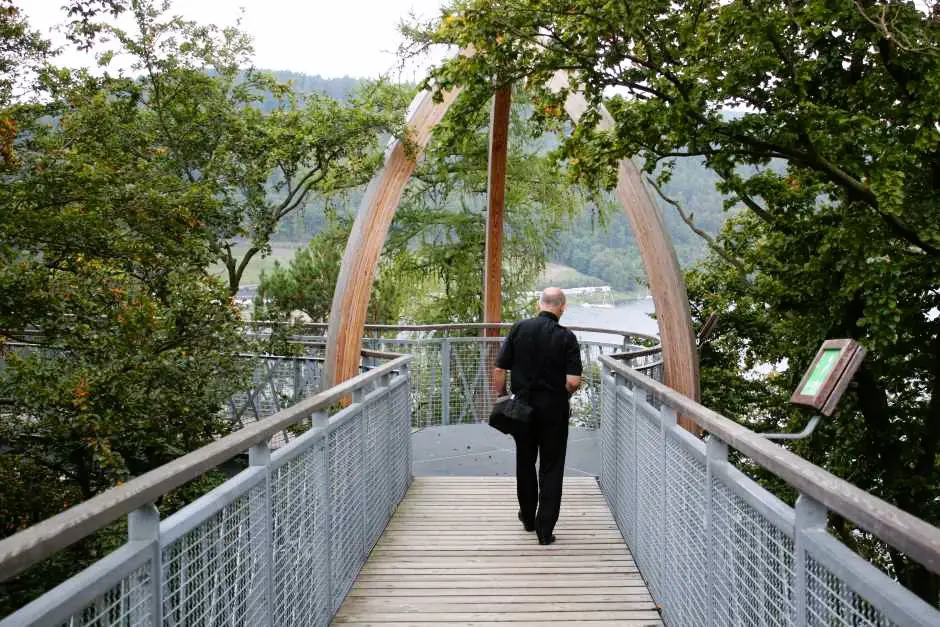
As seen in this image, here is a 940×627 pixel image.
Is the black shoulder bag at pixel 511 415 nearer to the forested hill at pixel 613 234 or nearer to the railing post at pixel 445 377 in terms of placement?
the railing post at pixel 445 377

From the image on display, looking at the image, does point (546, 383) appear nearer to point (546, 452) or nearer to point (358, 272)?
point (546, 452)

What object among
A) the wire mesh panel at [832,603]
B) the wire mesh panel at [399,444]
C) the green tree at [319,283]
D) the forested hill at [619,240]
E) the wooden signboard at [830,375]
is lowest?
the wire mesh panel at [399,444]

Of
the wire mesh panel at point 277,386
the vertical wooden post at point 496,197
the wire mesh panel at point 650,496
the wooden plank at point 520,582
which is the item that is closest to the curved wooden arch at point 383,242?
the wire mesh panel at point 277,386

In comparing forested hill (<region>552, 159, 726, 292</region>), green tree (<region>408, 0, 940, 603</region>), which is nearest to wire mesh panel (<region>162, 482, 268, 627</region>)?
green tree (<region>408, 0, 940, 603</region>)

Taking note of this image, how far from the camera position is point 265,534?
276cm

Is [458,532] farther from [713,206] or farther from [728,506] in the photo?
[713,206]

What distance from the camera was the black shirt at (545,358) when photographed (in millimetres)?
4809

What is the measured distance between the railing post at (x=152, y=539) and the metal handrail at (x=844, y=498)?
4.83ft

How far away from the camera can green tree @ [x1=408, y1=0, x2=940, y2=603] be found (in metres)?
6.54

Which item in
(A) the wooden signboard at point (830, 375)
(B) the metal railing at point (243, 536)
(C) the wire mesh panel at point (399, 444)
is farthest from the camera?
(C) the wire mesh panel at point (399, 444)

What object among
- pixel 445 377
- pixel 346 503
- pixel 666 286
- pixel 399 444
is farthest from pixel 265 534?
pixel 445 377

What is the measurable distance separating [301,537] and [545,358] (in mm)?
2026

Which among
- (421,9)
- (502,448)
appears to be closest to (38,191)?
(502,448)

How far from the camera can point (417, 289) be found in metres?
21.4
